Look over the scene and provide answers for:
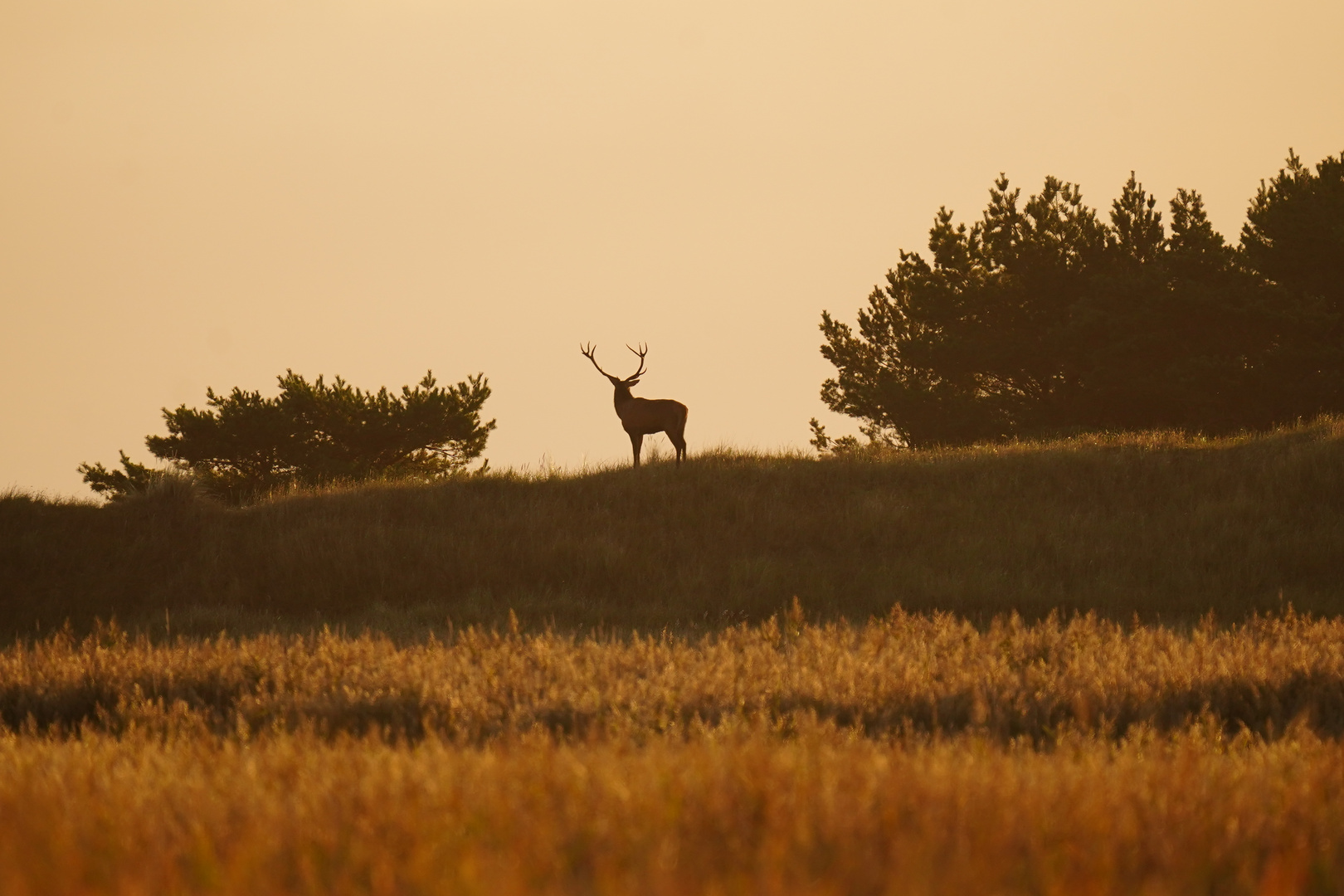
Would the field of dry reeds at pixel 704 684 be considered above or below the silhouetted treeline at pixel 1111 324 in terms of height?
below

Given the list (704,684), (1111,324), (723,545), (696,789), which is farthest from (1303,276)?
(696,789)

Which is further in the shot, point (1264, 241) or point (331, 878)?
point (1264, 241)

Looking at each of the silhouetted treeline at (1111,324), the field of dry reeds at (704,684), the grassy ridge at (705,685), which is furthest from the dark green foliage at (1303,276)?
the grassy ridge at (705,685)

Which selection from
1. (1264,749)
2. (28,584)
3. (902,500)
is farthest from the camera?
(902,500)

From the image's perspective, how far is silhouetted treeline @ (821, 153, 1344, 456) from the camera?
3114 centimetres

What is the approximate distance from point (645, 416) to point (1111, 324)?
1721 cm

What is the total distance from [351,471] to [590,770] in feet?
98.6

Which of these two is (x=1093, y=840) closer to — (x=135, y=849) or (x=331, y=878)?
(x=331, y=878)

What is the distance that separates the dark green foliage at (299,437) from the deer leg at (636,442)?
13735 millimetres

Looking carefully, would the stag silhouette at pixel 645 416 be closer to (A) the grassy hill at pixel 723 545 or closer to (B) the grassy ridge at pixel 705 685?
(A) the grassy hill at pixel 723 545

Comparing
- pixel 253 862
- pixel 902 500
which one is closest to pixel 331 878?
pixel 253 862

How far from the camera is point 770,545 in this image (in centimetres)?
1672

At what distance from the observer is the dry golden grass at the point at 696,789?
10.1 feet

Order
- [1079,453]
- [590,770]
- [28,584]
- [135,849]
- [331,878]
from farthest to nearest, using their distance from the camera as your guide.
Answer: [1079,453] → [28,584] → [590,770] → [135,849] → [331,878]
